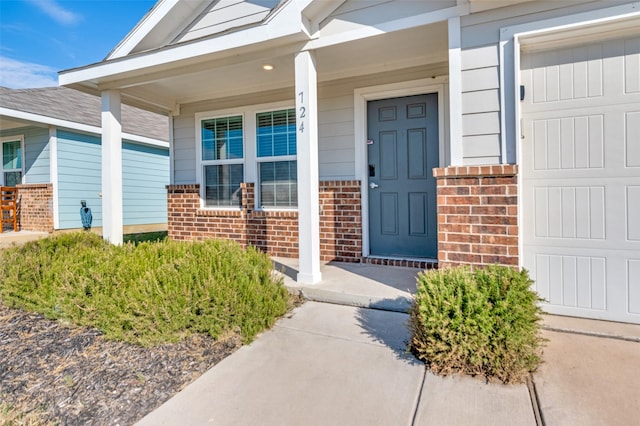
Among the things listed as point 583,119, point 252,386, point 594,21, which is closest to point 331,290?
point 252,386

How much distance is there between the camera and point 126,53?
15.8 ft

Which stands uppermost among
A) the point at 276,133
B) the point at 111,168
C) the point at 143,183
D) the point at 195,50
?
the point at 195,50

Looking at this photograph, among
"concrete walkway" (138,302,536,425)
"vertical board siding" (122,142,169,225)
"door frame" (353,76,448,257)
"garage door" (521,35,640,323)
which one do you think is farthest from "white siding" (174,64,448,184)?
"vertical board siding" (122,142,169,225)

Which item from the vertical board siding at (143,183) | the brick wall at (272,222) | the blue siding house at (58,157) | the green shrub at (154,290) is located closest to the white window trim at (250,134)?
the brick wall at (272,222)

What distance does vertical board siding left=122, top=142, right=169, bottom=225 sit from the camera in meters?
10.3

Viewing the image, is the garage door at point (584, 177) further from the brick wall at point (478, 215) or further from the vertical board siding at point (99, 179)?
the vertical board siding at point (99, 179)

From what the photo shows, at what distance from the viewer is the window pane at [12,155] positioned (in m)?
9.23

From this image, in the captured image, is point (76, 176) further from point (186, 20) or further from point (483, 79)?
point (483, 79)

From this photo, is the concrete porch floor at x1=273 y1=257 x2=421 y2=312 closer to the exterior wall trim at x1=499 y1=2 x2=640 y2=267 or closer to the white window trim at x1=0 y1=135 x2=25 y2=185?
the exterior wall trim at x1=499 y1=2 x2=640 y2=267

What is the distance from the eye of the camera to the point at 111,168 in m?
4.95

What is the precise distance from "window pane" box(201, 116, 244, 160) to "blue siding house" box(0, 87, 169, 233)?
192 inches

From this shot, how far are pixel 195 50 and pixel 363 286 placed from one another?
3.25 m

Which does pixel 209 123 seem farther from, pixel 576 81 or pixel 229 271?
pixel 576 81

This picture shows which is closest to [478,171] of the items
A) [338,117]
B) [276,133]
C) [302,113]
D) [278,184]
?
[302,113]
